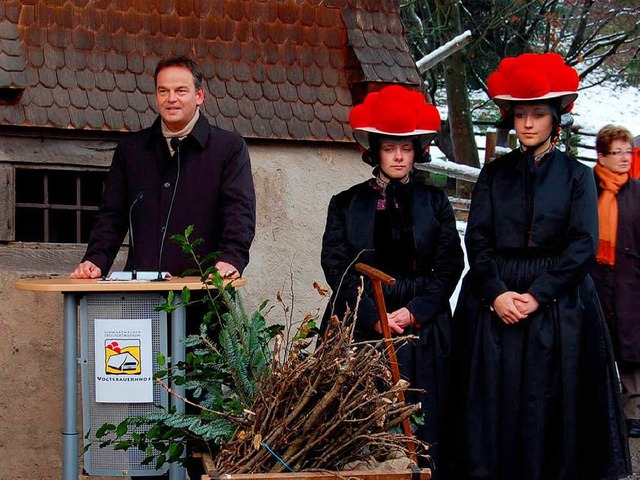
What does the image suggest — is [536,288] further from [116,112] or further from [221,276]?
[116,112]

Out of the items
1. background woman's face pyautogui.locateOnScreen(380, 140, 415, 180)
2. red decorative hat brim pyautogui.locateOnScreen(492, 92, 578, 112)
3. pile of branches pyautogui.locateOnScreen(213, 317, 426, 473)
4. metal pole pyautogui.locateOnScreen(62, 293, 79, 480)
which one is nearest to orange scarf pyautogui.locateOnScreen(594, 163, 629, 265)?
red decorative hat brim pyautogui.locateOnScreen(492, 92, 578, 112)

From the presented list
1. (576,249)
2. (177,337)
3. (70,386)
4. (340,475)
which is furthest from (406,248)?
(340,475)

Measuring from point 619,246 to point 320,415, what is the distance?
3126mm

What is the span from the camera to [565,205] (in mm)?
4918

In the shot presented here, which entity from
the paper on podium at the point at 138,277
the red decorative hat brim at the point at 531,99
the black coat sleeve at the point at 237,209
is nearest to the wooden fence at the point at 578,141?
the red decorative hat brim at the point at 531,99

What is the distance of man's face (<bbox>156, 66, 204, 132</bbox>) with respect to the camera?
4.96 meters

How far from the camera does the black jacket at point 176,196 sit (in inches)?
197

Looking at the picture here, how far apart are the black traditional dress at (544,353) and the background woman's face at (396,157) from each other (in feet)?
1.47

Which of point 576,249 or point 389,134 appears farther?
point 389,134

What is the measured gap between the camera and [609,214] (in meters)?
6.32

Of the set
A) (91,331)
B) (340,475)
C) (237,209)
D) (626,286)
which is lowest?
(340,475)

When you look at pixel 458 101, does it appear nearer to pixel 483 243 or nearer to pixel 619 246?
pixel 619 246

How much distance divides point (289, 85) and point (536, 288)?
2257mm

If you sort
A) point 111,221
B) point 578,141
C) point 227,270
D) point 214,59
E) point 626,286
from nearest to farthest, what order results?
1. point 227,270
2. point 111,221
3. point 626,286
4. point 214,59
5. point 578,141
